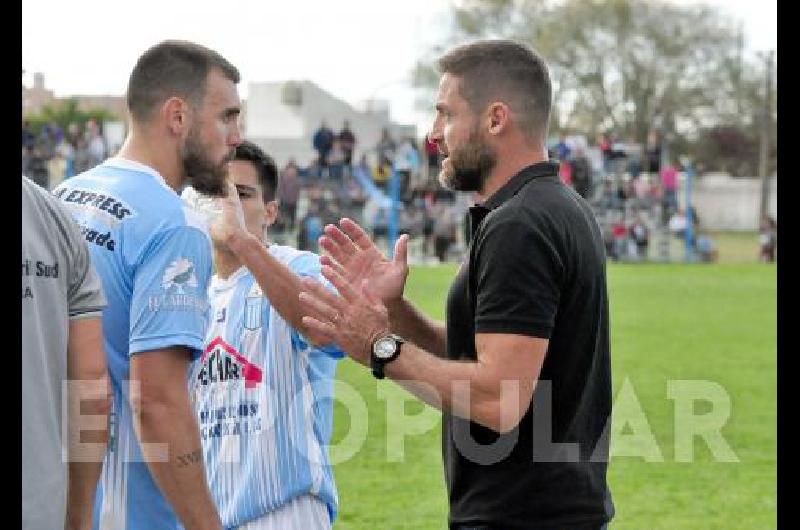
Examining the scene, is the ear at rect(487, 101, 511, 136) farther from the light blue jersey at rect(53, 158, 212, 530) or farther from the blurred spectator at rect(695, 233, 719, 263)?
the blurred spectator at rect(695, 233, 719, 263)

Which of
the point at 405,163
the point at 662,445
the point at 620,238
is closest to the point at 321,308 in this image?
the point at 662,445

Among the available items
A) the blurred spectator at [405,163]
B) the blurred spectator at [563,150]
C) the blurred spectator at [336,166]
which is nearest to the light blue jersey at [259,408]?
the blurred spectator at [405,163]

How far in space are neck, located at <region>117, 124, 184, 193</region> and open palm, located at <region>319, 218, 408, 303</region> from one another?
1.85 ft

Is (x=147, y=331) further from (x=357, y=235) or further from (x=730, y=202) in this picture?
(x=730, y=202)

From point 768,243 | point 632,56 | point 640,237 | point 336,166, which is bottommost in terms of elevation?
point 768,243

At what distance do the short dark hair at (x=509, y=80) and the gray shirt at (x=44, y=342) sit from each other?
1.34 m

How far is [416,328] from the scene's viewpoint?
4.46 meters

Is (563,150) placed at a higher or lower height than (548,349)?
higher

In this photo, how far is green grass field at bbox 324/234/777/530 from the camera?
28.3ft

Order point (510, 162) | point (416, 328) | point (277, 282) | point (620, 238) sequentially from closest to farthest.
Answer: point (510, 162) → point (416, 328) → point (277, 282) → point (620, 238)

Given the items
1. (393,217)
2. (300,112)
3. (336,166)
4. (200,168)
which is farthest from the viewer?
(300,112)

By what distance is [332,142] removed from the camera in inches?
1394

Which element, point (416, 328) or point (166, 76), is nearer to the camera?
point (166, 76)

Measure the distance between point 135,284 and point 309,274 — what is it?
1181 mm
